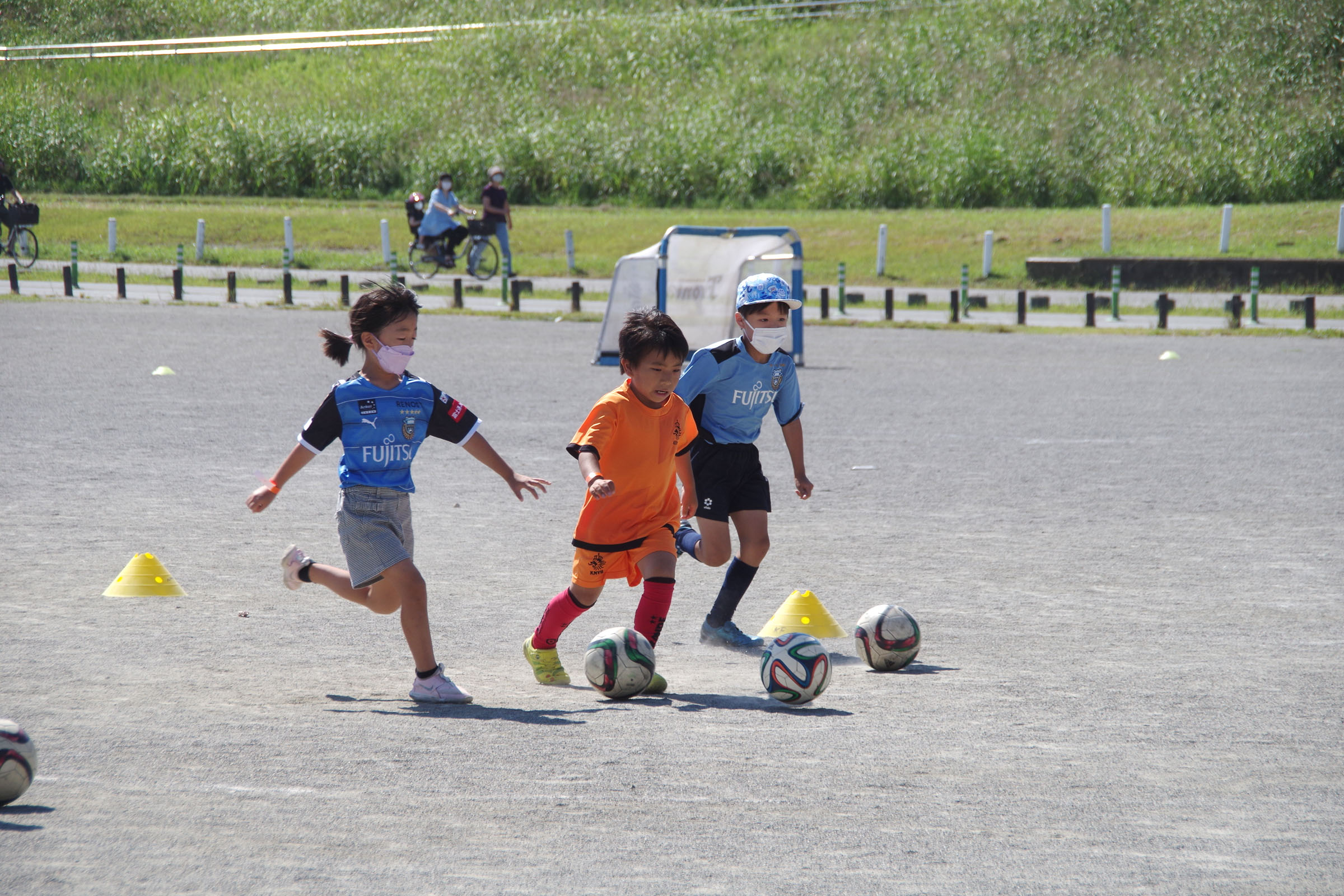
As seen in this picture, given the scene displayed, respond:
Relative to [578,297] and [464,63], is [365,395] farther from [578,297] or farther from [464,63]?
[464,63]

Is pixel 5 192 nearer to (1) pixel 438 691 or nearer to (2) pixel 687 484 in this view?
(2) pixel 687 484

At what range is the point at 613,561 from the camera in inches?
219

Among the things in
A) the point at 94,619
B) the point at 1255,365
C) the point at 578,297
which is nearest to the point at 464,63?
the point at 578,297

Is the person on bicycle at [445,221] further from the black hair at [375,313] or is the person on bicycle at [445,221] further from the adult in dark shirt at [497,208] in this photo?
the black hair at [375,313]

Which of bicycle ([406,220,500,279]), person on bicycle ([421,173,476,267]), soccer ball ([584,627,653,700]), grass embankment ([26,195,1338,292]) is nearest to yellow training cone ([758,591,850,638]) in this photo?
soccer ball ([584,627,653,700])

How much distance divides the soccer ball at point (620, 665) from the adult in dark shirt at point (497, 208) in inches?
923

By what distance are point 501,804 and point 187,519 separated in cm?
518

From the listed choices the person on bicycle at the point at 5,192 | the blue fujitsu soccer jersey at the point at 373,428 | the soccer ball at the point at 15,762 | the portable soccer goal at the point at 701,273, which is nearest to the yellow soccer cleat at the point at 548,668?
the blue fujitsu soccer jersey at the point at 373,428

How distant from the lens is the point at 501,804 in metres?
4.01

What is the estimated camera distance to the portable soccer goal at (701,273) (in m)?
18.4

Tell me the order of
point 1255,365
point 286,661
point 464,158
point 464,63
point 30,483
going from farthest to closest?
point 464,63 < point 464,158 < point 1255,365 < point 30,483 < point 286,661

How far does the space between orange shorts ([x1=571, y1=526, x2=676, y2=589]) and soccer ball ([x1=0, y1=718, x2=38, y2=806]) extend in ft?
6.90

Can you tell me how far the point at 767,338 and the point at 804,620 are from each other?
1.27m

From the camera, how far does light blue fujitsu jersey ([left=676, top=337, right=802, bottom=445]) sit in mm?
6262
